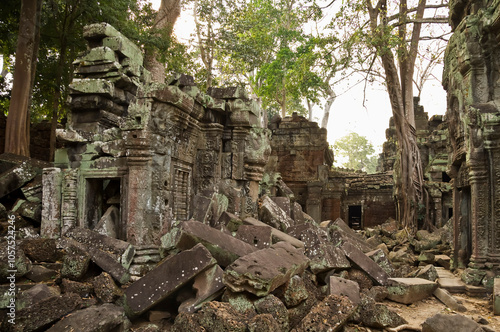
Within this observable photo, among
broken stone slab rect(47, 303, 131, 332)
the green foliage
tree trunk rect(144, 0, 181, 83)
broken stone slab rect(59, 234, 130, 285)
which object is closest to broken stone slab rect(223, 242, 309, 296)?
broken stone slab rect(47, 303, 131, 332)

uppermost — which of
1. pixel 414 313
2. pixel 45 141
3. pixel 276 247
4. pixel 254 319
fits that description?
pixel 45 141

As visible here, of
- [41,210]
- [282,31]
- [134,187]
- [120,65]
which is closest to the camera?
[134,187]

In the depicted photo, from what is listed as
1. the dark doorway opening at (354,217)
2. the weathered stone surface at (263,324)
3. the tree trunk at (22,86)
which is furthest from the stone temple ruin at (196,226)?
the dark doorway opening at (354,217)

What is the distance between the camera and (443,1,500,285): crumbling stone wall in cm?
546

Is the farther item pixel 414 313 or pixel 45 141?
pixel 45 141

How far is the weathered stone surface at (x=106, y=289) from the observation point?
354cm

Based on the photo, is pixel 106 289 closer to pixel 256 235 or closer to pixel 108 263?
pixel 108 263

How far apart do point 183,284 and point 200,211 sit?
202 cm

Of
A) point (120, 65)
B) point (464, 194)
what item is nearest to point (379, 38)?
point (464, 194)

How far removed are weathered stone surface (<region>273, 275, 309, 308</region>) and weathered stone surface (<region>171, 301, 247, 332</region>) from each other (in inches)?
21.8

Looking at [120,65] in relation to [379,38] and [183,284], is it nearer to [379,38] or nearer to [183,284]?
[183,284]

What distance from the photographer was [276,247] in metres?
4.16

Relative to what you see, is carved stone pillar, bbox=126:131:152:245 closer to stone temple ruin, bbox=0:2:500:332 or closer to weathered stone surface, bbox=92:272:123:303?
stone temple ruin, bbox=0:2:500:332

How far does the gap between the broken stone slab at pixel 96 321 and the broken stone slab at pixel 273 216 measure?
11.5ft
